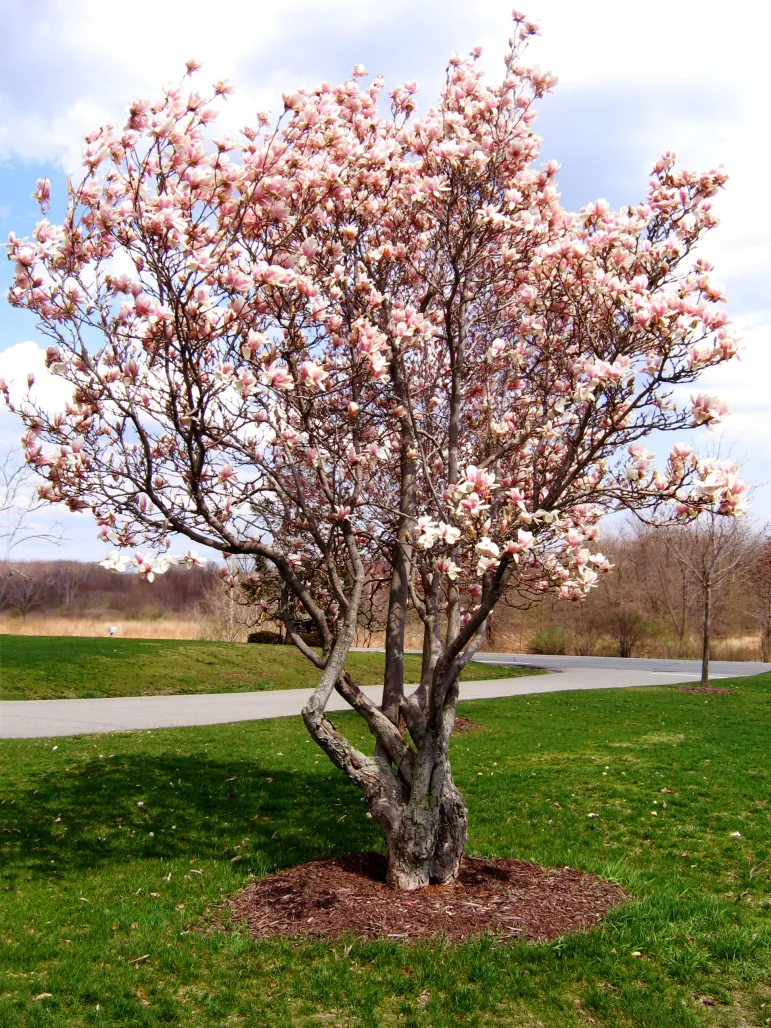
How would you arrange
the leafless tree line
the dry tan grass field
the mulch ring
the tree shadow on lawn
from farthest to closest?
the leafless tree line, the dry tan grass field, the tree shadow on lawn, the mulch ring

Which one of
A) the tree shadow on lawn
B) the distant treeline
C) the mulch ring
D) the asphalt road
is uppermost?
the distant treeline

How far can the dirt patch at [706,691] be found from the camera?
61.8ft

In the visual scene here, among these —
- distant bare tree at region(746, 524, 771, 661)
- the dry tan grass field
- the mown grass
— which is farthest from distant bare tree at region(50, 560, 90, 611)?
distant bare tree at region(746, 524, 771, 661)

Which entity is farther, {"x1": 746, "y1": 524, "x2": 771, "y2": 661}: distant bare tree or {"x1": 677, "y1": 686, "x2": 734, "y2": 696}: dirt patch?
{"x1": 746, "y1": 524, "x2": 771, "y2": 661}: distant bare tree

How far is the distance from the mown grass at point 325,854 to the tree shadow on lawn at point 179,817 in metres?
0.03

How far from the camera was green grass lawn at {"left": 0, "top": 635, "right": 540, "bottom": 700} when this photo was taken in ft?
54.9

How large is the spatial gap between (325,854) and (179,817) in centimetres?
176

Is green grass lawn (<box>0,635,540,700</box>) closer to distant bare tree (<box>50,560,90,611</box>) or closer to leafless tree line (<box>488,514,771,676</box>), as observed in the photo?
distant bare tree (<box>50,560,90,611</box>)

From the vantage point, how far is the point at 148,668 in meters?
18.8

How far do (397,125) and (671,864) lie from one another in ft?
19.1

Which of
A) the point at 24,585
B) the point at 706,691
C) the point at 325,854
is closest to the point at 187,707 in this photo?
the point at 24,585

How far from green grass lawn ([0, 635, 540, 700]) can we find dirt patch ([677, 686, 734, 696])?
5944mm

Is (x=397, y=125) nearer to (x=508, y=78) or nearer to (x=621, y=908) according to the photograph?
(x=508, y=78)

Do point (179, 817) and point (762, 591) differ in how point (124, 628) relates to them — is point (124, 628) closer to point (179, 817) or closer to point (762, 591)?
point (179, 817)
